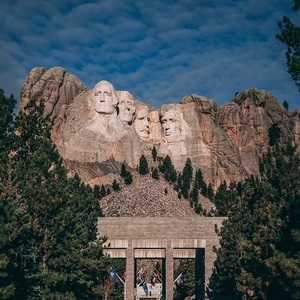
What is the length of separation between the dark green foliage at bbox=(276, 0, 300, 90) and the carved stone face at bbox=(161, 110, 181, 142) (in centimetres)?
5502

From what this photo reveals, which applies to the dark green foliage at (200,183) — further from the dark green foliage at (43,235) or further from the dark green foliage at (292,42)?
the dark green foliage at (292,42)

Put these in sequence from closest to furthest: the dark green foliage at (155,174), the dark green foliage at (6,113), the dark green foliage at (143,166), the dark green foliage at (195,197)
→ the dark green foliage at (6,113) < the dark green foliage at (195,197) < the dark green foliage at (143,166) < the dark green foliage at (155,174)

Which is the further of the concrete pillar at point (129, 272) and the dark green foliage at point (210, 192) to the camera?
the dark green foliage at point (210, 192)

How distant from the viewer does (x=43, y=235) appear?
25.0m

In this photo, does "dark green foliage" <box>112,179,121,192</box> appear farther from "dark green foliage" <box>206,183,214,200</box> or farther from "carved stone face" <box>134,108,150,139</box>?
"dark green foliage" <box>206,183,214,200</box>

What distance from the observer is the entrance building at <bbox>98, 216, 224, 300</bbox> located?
39.1 meters

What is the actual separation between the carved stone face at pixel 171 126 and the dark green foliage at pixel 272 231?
46.0 m

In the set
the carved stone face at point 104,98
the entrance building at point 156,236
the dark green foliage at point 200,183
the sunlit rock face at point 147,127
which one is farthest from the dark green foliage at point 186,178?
the entrance building at point 156,236

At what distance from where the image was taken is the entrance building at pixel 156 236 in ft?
128

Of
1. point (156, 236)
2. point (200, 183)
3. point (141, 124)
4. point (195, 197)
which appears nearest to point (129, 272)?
point (156, 236)

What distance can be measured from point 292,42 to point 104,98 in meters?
51.8

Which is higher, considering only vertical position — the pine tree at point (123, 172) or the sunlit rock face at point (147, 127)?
the sunlit rock face at point (147, 127)

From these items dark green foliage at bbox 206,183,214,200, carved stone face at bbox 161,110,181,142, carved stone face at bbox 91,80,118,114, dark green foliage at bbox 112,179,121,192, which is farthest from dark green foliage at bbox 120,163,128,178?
dark green foliage at bbox 206,183,214,200

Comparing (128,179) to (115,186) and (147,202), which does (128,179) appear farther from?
(147,202)
